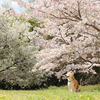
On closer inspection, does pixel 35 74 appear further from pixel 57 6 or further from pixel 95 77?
pixel 57 6

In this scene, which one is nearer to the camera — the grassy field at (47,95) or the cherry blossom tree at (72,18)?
the cherry blossom tree at (72,18)

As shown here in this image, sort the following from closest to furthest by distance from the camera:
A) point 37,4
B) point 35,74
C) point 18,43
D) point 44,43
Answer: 1. point 37,4
2. point 44,43
3. point 18,43
4. point 35,74

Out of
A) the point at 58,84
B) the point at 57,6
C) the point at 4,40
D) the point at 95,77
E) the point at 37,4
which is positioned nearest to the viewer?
the point at 57,6

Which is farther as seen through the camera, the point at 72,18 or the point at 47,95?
the point at 47,95

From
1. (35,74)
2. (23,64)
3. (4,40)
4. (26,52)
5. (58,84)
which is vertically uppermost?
(4,40)

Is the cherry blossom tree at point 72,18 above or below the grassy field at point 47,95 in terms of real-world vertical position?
above

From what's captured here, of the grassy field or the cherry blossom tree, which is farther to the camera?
the grassy field

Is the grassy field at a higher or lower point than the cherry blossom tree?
lower

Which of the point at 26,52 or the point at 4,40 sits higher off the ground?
the point at 4,40

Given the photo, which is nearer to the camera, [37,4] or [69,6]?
[69,6]

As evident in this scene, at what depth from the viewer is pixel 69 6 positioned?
6.63m

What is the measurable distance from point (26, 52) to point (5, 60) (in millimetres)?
1621

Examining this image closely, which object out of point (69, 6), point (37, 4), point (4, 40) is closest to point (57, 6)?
point (69, 6)

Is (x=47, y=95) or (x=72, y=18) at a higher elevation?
(x=72, y=18)
